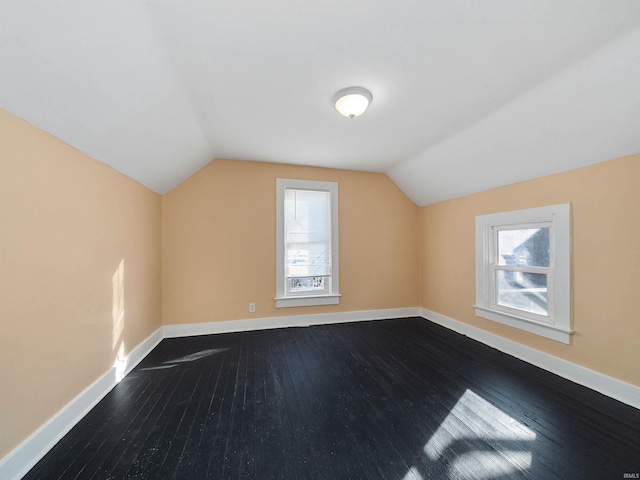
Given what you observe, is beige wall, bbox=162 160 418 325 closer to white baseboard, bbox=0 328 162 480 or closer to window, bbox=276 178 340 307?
window, bbox=276 178 340 307

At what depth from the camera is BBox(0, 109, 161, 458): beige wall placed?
1358 mm

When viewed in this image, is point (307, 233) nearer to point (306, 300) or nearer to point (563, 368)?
point (306, 300)

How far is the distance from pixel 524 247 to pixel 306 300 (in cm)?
285

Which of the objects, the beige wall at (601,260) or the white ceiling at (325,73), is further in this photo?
the beige wall at (601,260)

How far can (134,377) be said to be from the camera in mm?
2408

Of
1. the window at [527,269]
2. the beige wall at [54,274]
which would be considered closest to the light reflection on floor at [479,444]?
the window at [527,269]

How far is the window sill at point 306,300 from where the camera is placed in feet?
12.5


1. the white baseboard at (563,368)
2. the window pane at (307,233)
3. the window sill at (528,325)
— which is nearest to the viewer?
the white baseboard at (563,368)

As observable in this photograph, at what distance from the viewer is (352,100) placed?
2037 mm

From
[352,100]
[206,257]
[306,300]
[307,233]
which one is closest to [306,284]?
[306,300]

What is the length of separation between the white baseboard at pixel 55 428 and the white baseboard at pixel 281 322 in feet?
3.25

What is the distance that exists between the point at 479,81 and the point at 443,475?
101 inches

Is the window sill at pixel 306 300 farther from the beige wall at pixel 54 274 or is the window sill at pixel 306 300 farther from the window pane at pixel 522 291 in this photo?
the window pane at pixel 522 291

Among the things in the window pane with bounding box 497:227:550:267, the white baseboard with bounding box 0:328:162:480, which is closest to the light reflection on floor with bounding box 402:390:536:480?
the window pane with bounding box 497:227:550:267
